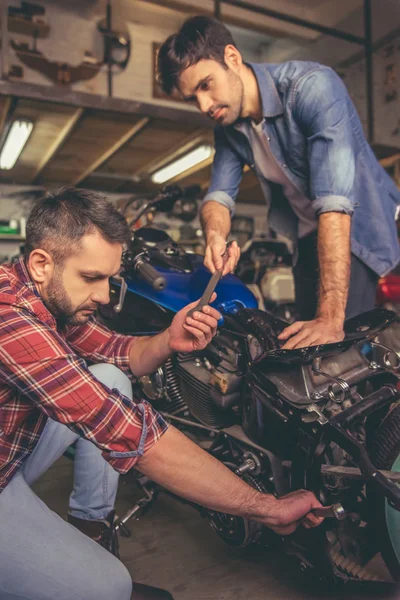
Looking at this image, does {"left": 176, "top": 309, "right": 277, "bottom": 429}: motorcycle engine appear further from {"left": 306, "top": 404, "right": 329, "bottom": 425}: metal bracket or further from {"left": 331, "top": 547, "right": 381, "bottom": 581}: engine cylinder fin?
{"left": 331, "top": 547, "right": 381, "bottom": 581}: engine cylinder fin

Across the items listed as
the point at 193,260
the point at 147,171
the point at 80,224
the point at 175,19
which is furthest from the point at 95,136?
the point at 80,224

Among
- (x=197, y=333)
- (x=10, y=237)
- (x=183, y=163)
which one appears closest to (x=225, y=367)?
(x=197, y=333)

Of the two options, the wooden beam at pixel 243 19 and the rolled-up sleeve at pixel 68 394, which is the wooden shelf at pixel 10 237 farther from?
the rolled-up sleeve at pixel 68 394

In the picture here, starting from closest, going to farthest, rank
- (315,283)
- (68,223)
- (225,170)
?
(68,223)
(315,283)
(225,170)

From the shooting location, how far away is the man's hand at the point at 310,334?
1.33m

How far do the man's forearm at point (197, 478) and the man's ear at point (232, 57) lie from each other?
1374 millimetres

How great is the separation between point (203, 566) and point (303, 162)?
1457 millimetres

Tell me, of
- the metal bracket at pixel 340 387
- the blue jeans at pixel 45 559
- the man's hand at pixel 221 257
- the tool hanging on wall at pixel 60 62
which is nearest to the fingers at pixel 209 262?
the man's hand at pixel 221 257

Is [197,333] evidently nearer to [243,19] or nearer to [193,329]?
[193,329]

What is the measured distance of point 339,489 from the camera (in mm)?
1217

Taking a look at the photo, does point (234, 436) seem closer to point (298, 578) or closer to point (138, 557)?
point (298, 578)

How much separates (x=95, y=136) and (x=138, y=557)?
4.49m

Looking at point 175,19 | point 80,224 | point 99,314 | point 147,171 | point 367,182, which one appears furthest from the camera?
point 175,19

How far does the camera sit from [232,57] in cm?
187
